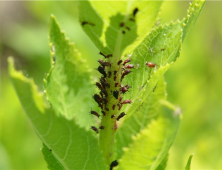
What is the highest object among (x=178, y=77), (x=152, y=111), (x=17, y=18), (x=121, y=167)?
(x=17, y=18)

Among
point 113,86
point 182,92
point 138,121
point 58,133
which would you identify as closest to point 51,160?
point 58,133

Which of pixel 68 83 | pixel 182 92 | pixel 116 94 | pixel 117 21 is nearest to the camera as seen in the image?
pixel 117 21

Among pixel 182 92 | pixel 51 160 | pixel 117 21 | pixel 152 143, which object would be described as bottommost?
pixel 152 143

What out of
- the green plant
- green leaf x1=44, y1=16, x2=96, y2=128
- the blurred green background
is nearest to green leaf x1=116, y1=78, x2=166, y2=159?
the green plant

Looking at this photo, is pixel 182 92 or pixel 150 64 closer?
pixel 150 64

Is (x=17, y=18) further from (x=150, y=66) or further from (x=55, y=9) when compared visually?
(x=150, y=66)

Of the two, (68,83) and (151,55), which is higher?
(68,83)

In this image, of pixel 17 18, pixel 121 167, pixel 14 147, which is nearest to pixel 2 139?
pixel 14 147

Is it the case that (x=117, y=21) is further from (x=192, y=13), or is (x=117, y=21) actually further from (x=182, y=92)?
(x=182, y=92)
